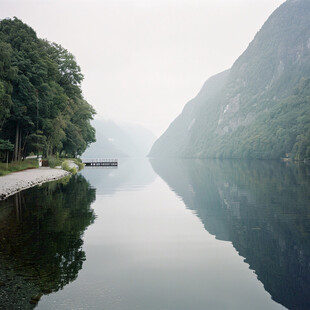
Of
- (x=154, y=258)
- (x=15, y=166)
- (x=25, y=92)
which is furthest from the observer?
(x=15, y=166)

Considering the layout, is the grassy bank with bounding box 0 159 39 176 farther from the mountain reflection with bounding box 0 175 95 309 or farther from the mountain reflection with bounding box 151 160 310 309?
the mountain reflection with bounding box 151 160 310 309

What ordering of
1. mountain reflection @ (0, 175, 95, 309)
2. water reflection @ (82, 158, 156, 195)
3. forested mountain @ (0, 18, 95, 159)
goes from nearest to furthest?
mountain reflection @ (0, 175, 95, 309), water reflection @ (82, 158, 156, 195), forested mountain @ (0, 18, 95, 159)

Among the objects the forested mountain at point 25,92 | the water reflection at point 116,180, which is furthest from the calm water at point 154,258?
the forested mountain at point 25,92

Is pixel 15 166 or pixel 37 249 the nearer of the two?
pixel 37 249

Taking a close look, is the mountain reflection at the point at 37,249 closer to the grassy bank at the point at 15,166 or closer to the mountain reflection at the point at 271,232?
the mountain reflection at the point at 271,232

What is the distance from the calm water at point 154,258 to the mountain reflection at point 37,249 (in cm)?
3

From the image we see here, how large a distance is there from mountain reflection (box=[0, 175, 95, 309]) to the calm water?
3 centimetres

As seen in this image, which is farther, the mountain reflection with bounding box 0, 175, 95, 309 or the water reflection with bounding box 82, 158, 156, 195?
the water reflection with bounding box 82, 158, 156, 195

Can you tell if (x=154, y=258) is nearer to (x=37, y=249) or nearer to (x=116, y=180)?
(x=37, y=249)

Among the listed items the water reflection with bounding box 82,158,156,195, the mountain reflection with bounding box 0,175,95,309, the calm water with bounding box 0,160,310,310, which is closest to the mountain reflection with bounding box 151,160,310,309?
the calm water with bounding box 0,160,310,310

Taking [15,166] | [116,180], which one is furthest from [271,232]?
[15,166]

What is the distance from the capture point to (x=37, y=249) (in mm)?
10859

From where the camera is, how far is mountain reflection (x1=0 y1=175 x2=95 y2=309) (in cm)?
772

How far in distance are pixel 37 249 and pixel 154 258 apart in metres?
3.67
